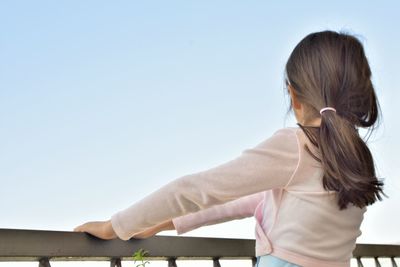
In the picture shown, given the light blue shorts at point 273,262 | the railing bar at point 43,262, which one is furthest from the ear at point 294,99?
the railing bar at point 43,262

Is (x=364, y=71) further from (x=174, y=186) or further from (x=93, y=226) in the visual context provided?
(x=93, y=226)

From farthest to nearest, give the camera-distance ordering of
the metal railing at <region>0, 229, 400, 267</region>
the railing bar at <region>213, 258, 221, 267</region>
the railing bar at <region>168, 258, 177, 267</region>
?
the railing bar at <region>213, 258, 221, 267</region> < the railing bar at <region>168, 258, 177, 267</region> < the metal railing at <region>0, 229, 400, 267</region>

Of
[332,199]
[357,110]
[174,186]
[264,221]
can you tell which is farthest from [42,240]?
[357,110]

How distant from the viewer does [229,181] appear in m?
1.24

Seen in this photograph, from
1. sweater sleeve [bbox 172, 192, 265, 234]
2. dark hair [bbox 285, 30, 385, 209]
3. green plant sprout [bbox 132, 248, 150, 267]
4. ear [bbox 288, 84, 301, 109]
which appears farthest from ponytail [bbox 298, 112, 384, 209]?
green plant sprout [bbox 132, 248, 150, 267]

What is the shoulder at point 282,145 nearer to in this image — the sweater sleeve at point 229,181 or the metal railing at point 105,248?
the sweater sleeve at point 229,181

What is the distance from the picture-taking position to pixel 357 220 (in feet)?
4.39

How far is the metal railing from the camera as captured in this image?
1.20m

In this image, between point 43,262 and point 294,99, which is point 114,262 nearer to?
point 43,262

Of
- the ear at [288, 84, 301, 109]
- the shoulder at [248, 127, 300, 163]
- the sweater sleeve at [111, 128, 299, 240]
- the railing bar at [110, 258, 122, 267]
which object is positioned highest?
the ear at [288, 84, 301, 109]

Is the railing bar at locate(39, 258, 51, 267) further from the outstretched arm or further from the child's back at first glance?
the child's back

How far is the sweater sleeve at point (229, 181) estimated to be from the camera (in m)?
1.24

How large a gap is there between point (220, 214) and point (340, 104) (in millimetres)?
388

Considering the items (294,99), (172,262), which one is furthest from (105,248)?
(294,99)
